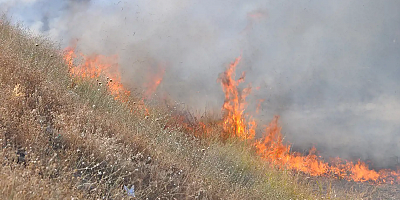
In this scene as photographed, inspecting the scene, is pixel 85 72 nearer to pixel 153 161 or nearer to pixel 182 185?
pixel 153 161

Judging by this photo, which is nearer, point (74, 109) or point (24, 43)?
point (74, 109)

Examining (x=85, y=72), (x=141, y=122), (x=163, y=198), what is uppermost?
(x=85, y=72)

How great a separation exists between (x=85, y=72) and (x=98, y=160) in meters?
4.47

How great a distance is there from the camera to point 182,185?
13.5ft

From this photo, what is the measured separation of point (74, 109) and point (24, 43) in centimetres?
382

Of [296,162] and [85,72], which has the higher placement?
[85,72]

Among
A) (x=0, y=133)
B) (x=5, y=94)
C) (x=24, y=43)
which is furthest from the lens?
(x=24, y=43)

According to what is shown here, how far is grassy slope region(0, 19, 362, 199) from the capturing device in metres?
2.81

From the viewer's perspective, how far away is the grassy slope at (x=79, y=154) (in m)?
2.81

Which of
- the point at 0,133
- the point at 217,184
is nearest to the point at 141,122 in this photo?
the point at 217,184

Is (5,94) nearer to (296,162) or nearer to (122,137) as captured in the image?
(122,137)

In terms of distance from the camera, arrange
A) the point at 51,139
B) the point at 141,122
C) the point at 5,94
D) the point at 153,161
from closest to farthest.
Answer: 1. the point at 51,139
2. the point at 5,94
3. the point at 153,161
4. the point at 141,122

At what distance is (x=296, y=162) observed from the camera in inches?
335

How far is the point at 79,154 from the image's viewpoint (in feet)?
12.2
